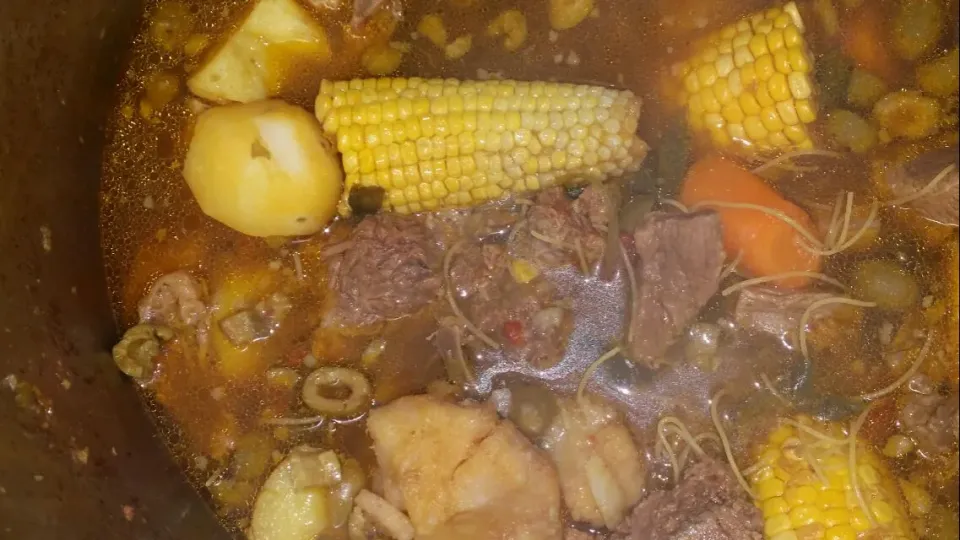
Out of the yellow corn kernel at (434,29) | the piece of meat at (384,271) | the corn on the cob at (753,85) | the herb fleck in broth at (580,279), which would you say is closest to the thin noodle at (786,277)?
the herb fleck in broth at (580,279)

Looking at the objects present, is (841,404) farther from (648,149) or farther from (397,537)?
(397,537)

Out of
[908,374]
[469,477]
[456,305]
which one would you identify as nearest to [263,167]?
[456,305]

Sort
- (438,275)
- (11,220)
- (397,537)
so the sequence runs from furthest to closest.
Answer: (438,275)
(397,537)
(11,220)

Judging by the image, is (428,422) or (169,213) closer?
(428,422)

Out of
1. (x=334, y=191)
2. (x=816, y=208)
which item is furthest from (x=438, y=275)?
(x=816, y=208)

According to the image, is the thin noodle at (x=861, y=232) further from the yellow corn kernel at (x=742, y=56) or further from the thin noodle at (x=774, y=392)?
the yellow corn kernel at (x=742, y=56)

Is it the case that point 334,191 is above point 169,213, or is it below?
above

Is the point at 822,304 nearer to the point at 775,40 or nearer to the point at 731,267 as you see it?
the point at 731,267

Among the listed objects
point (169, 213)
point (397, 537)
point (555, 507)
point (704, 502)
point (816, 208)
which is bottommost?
point (397, 537)
